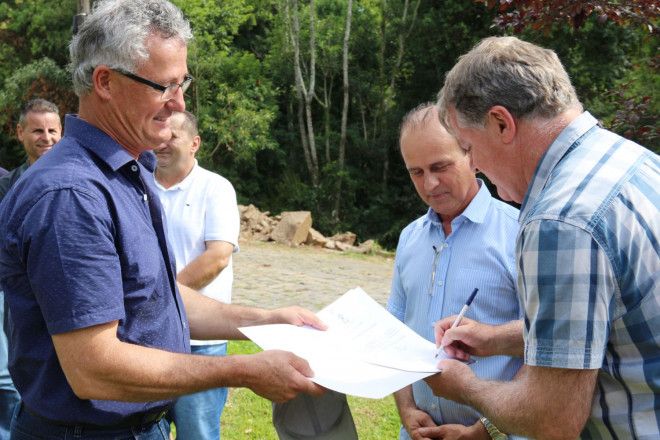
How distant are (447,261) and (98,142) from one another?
1488 mm

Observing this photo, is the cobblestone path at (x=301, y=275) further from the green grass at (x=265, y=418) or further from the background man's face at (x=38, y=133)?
the background man's face at (x=38, y=133)

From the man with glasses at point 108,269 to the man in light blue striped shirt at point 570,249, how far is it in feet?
2.62

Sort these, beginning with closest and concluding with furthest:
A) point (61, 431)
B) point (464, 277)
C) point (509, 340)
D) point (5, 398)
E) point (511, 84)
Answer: point (511, 84)
point (61, 431)
point (509, 340)
point (464, 277)
point (5, 398)

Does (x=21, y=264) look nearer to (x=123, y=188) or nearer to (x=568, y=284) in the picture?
(x=123, y=188)

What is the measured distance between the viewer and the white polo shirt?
4.18m

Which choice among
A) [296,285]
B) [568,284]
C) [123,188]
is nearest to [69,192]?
[123,188]

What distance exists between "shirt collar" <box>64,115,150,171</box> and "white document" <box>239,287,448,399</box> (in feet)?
2.47

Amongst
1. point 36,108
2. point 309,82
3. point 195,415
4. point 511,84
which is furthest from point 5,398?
point 309,82

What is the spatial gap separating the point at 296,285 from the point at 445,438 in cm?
876

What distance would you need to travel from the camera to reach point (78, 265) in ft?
6.48

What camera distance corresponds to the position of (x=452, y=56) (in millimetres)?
21156

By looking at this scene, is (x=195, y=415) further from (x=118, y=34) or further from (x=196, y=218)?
(x=118, y=34)

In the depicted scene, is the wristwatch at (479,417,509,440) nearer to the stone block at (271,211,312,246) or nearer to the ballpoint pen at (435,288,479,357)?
the ballpoint pen at (435,288,479,357)

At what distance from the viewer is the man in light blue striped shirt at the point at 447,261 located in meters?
2.80
